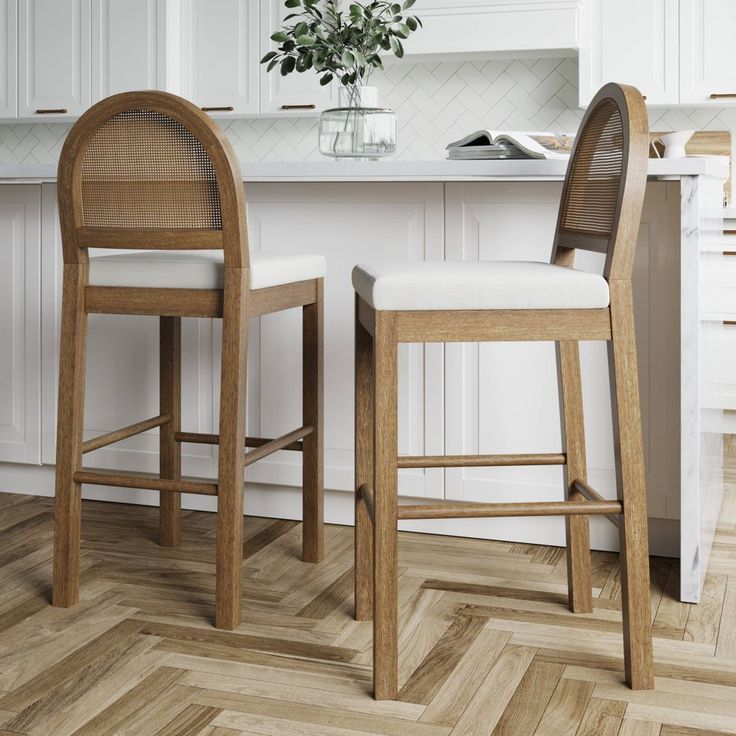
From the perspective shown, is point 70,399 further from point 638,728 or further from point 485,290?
point 638,728

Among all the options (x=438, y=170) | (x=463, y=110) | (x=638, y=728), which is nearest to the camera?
(x=638, y=728)

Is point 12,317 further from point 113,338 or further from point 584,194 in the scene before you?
point 584,194

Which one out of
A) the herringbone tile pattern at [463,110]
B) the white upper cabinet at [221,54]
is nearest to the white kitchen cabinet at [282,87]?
the white upper cabinet at [221,54]

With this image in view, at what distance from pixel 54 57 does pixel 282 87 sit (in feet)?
3.72

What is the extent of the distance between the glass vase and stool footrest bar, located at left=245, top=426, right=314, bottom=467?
0.63 m

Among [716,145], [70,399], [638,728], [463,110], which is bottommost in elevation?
[638,728]

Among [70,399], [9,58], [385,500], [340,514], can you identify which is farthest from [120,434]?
[9,58]

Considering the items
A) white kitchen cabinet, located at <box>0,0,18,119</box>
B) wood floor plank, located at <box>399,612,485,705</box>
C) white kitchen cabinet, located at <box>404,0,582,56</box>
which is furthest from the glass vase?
white kitchen cabinet, located at <box>0,0,18,119</box>

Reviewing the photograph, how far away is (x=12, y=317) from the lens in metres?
2.58

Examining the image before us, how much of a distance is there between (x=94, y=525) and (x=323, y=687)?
110cm

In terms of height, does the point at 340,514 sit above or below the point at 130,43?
below

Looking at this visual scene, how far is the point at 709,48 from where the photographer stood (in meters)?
4.07

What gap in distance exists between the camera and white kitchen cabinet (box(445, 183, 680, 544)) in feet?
6.86

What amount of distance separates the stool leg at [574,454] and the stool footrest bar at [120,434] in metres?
0.91
